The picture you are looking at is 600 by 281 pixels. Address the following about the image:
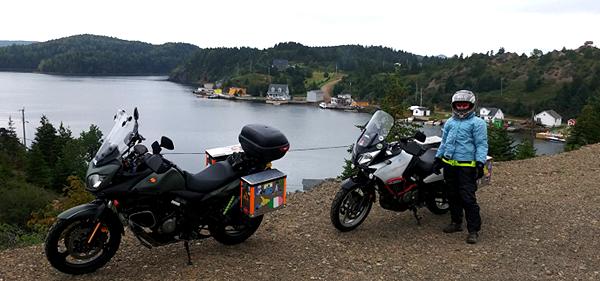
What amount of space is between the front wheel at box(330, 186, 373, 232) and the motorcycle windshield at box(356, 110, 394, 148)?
51 cm

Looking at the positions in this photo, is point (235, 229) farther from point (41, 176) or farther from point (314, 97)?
point (314, 97)

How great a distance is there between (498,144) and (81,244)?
33221 mm

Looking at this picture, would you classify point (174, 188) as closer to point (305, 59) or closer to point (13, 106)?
point (13, 106)

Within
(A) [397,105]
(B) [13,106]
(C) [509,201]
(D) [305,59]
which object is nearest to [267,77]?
(D) [305,59]

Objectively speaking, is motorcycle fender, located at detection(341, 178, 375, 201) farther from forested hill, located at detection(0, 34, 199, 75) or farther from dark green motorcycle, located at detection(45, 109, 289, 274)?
forested hill, located at detection(0, 34, 199, 75)

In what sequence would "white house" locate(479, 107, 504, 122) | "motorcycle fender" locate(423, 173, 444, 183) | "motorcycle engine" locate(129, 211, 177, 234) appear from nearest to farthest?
"motorcycle engine" locate(129, 211, 177, 234) < "motorcycle fender" locate(423, 173, 444, 183) < "white house" locate(479, 107, 504, 122)

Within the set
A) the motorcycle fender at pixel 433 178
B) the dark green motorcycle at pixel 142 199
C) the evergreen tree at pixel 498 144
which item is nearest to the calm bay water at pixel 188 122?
the evergreen tree at pixel 498 144

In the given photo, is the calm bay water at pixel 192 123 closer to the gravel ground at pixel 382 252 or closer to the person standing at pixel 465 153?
the gravel ground at pixel 382 252

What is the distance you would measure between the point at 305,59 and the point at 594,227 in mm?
181354

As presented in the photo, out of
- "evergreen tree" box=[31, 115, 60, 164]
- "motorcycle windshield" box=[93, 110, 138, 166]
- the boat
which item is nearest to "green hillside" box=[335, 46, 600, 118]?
the boat

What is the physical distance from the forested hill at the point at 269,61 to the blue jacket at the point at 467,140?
13063 centimetres

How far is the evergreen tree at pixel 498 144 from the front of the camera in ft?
108

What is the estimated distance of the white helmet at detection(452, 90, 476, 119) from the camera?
5.41 metres

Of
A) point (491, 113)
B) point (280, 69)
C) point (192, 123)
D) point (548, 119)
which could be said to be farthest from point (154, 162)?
point (280, 69)
